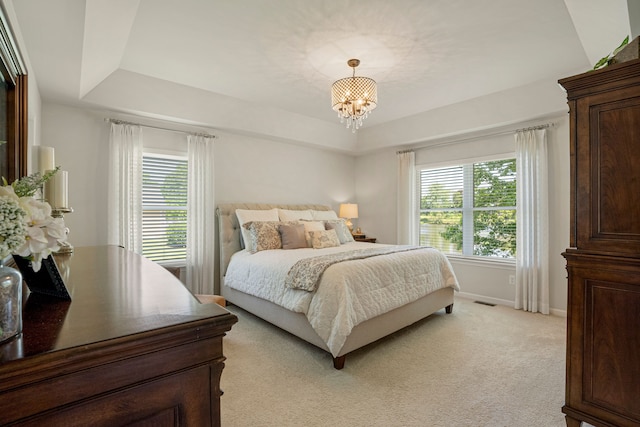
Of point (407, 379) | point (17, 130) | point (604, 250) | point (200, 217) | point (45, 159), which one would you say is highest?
point (17, 130)

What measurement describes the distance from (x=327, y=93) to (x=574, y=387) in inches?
137

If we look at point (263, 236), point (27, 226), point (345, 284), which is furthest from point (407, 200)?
point (27, 226)

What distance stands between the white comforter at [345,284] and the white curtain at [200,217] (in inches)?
17.6

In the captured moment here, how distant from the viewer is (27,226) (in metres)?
0.62

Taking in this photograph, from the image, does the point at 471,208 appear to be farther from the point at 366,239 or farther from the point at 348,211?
the point at 348,211

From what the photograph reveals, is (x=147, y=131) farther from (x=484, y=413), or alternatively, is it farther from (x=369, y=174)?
(x=484, y=413)

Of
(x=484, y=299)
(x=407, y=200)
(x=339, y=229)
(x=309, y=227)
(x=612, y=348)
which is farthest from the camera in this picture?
(x=407, y=200)

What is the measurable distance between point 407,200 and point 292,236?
85.8 inches

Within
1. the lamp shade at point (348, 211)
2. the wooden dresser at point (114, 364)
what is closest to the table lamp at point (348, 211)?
the lamp shade at point (348, 211)

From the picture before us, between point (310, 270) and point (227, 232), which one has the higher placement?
point (227, 232)

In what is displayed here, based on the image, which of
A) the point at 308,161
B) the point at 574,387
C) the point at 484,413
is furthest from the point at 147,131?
the point at 574,387

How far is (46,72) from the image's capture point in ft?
8.16

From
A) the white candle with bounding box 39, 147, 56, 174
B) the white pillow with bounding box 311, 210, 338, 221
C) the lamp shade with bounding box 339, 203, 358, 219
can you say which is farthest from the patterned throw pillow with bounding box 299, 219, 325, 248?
the white candle with bounding box 39, 147, 56, 174

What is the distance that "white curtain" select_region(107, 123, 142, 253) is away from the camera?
3.39 metres
